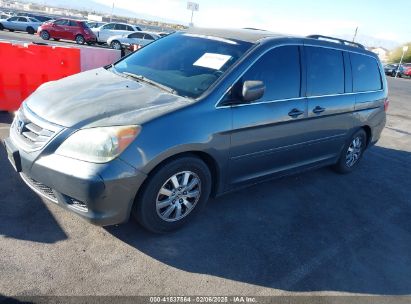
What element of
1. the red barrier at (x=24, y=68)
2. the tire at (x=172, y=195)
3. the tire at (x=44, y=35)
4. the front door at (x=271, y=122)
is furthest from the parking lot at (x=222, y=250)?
the tire at (x=44, y=35)

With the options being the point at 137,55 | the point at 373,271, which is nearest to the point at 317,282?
the point at 373,271

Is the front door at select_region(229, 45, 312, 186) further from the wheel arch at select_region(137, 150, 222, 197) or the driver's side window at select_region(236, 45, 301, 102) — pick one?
the wheel arch at select_region(137, 150, 222, 197)

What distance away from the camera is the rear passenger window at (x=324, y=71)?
430cm

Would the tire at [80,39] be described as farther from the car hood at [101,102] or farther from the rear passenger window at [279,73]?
the rear passenger window at [279,73]

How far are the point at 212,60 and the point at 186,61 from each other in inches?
12.4

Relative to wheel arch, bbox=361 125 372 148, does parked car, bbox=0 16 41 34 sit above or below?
below

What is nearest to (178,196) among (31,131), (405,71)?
(31,131)

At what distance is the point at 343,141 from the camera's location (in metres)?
5.16

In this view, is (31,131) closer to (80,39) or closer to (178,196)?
(178,196)

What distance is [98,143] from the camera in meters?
2.79

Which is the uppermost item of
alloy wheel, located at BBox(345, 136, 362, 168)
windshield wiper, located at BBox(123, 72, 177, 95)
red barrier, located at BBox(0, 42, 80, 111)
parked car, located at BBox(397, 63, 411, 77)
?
windshield wiper, located at BBox(123, 72, 177, 95)

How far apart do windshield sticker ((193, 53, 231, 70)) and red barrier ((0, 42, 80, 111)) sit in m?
3.46

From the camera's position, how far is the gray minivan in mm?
2846

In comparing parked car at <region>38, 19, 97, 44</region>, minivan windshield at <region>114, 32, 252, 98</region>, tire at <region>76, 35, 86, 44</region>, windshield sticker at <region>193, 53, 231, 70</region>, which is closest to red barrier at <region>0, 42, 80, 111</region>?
minivan windshield at <region>114, 32, 252, 98</region>
